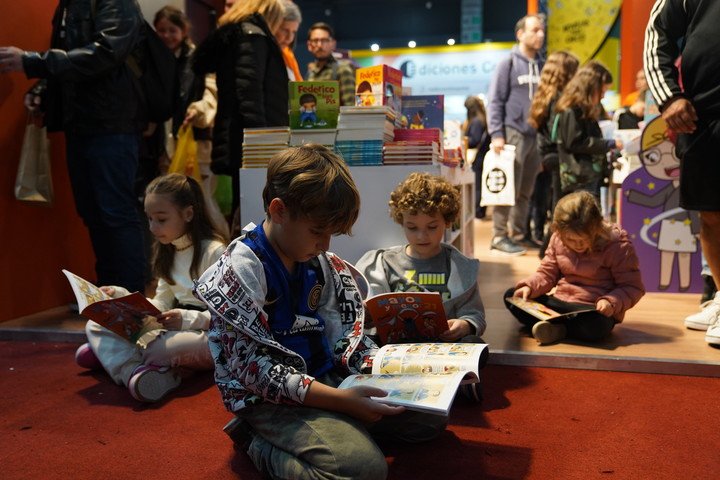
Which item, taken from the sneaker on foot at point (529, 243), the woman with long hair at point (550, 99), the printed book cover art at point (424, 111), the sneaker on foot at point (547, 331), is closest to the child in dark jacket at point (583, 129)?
the woman with long hair at point (550, 99)

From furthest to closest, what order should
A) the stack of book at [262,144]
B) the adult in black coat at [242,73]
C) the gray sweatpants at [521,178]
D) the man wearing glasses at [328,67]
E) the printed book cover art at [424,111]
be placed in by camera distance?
the gray sweatpants at [521,178]
the man wearing glasses at [328,67]
the printed book cover art at [424,111]
the adult in black coat at [242,73]
the stack of book at [262,144]

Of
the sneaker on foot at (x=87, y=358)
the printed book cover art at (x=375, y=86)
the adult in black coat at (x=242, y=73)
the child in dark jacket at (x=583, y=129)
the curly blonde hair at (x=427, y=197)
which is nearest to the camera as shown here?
the curly blonde hair at (x=427, y=197)

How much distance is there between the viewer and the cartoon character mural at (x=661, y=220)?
3873mm

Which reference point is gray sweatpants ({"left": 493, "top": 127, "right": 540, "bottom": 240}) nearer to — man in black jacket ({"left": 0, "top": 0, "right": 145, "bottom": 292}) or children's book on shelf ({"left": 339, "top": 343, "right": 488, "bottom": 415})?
man in black jacket ({"left": 0, "top": 0, "right": 145, "bottom": 292})

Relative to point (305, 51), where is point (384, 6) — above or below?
above

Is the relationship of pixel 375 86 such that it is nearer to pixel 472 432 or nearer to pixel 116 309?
pixel 116 309

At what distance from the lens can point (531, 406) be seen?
7.08ft

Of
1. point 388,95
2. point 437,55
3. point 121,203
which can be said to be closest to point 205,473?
point 121,203

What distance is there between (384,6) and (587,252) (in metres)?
17.8

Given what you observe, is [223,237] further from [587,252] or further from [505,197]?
[505,197]

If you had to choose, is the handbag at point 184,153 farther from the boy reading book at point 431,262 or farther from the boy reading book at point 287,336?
the boy reading book at point 287,336

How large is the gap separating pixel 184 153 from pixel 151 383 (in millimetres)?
2044

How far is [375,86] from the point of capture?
3252mm

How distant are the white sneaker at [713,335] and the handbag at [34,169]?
3.07 meters
